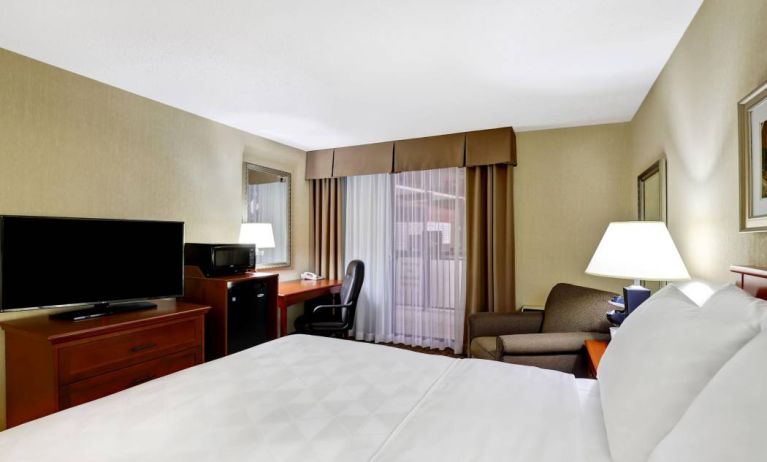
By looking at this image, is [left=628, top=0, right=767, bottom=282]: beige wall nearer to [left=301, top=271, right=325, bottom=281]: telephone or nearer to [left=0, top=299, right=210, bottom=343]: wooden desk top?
[left=0, top=299, right=210, bottom=343]: wooden desk top

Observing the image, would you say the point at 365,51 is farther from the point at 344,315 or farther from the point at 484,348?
the point at 344,315

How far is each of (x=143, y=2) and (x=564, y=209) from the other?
3.62 metres

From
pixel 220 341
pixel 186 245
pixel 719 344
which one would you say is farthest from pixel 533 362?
pixel 186 245

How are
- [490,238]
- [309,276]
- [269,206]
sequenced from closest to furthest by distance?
[490,238] < [269,206] < [309,276]

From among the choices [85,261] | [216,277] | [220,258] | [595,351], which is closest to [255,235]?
[220,258]

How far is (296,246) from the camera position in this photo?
461cm

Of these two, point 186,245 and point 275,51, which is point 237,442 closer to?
point 275,51

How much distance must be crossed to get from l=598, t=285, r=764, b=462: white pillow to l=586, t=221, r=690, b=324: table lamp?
85cm

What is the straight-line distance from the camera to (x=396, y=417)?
123 centimetres

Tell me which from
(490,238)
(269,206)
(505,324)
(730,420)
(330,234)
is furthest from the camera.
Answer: (330,234)

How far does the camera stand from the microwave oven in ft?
10.2

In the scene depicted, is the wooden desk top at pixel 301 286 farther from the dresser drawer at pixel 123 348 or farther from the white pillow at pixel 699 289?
the white pillow at pixel 699 289

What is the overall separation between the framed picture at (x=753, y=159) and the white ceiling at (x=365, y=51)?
0.81m

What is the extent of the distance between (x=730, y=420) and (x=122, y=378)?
282 centimetres
